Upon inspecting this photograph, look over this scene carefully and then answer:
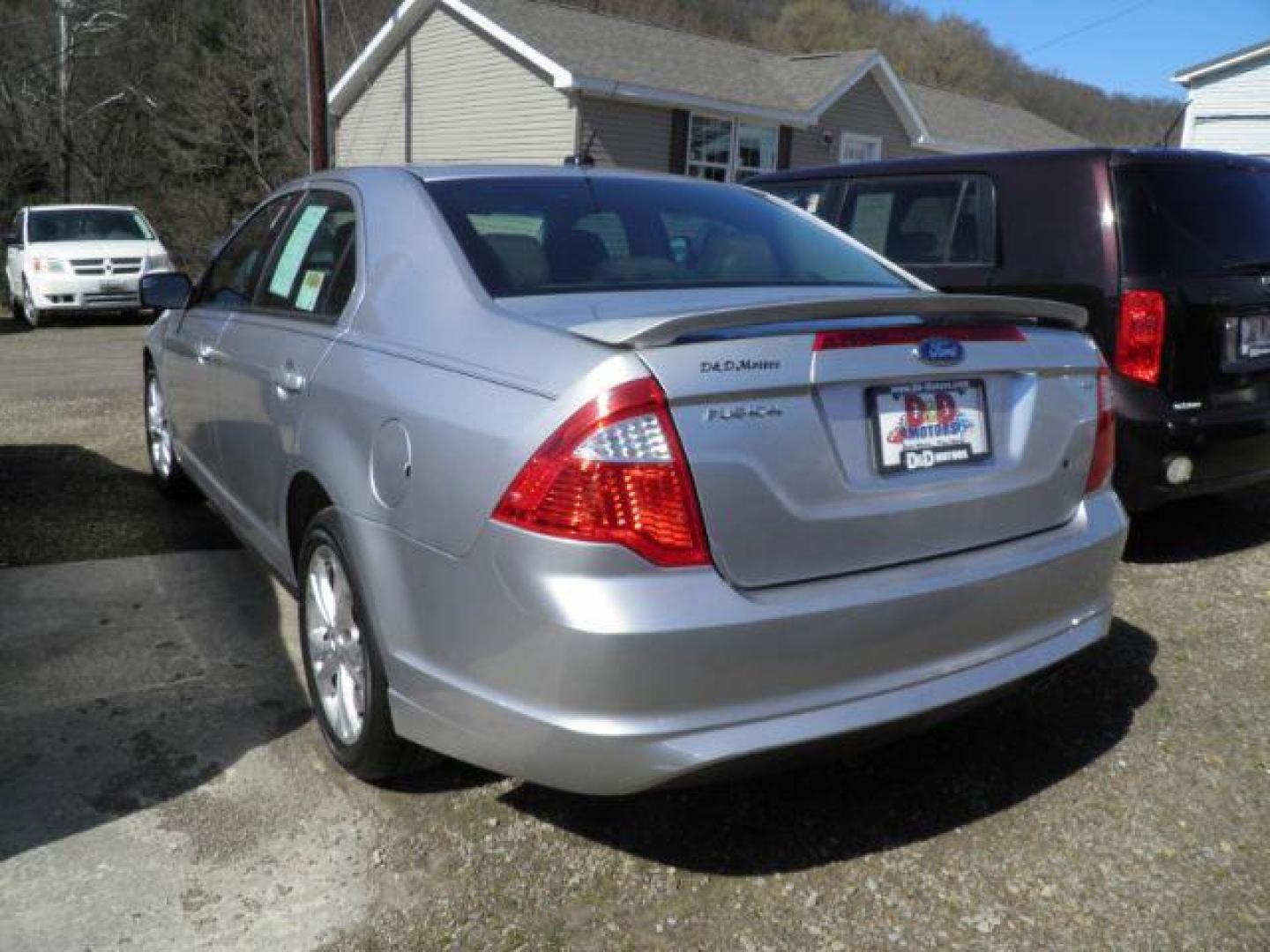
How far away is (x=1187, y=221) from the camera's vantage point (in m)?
4.38

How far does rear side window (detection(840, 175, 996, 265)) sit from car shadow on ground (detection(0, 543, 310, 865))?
3410 mm

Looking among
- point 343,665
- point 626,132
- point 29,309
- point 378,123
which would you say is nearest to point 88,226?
point 29,309

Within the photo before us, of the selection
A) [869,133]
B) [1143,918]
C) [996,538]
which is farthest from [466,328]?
[869,133]

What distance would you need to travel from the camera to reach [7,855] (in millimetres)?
2586

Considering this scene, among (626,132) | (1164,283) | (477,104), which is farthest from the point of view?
(477,104)

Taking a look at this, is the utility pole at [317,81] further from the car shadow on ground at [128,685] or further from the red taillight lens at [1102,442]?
the red taillight lens at [1102,442]

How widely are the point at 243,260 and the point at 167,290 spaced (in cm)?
69

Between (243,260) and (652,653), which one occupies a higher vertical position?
(243,260)

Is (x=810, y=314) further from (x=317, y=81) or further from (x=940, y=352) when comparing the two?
(x=317, y=81)

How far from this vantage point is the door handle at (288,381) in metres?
3.11

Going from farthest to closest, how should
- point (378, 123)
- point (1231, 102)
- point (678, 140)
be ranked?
point (1231, 102)
point (378, 123)
point (678, 140)

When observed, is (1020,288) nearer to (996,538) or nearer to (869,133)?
(996,538)

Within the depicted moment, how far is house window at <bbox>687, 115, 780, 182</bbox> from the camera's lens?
65.1 feet

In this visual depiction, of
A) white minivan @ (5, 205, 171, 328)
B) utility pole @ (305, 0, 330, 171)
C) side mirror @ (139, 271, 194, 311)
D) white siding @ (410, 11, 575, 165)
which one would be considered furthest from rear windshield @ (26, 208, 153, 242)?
side mirror @ (139, 271, 194, 311)
